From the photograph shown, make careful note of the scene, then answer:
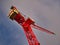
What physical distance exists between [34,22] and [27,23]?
98.4 inches

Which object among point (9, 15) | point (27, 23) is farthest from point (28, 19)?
point (9, 15)

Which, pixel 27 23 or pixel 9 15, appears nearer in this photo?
pixel 9 15

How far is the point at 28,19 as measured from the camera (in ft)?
251

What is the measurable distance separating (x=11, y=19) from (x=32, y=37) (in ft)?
26.1

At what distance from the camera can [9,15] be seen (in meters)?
72.9

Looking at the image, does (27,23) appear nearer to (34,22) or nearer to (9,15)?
(34,22)

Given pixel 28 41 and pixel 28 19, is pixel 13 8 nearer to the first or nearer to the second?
pixel 28 19

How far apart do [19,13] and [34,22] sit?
519cm

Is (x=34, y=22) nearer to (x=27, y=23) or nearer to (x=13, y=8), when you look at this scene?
(x=27, y=23)

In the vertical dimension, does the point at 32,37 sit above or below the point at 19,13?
below

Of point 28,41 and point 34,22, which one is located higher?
point 34,22

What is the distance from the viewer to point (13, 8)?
7494 centimetres

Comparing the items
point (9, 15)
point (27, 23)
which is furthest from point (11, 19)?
point (27, 23)

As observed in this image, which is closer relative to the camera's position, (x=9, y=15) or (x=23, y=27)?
(x=9, y=15)
